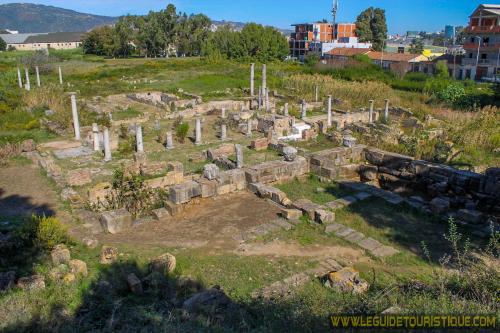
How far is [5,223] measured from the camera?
35.3ft

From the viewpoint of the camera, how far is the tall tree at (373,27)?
78938mm

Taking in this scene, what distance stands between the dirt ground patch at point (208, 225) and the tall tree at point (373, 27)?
7352cm

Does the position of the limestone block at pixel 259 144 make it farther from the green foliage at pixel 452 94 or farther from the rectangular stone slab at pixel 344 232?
the green foliage at pixel 452 94

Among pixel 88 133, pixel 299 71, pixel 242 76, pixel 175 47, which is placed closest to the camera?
pixel 88 133

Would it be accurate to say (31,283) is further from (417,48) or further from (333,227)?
(417,48)

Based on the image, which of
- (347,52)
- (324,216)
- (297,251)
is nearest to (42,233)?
(297,251)

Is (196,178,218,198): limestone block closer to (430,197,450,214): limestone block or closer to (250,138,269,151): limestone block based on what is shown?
(250,138,269,151): limestone block

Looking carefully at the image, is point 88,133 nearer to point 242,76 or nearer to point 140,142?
point 140,142

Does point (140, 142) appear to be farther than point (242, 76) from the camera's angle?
No

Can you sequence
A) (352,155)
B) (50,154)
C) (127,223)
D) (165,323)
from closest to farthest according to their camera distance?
1. (165,323)
2. (127,223)
3. (352,155)
4. (50,154)

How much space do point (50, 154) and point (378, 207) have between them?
12800 millimetres

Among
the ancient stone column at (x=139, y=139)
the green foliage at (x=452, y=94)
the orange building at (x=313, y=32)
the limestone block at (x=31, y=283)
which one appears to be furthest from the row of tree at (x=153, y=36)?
the limestone block at (x=31, y=283)

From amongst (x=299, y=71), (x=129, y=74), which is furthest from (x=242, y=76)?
(x=129, y=74)

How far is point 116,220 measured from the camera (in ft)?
34.5
